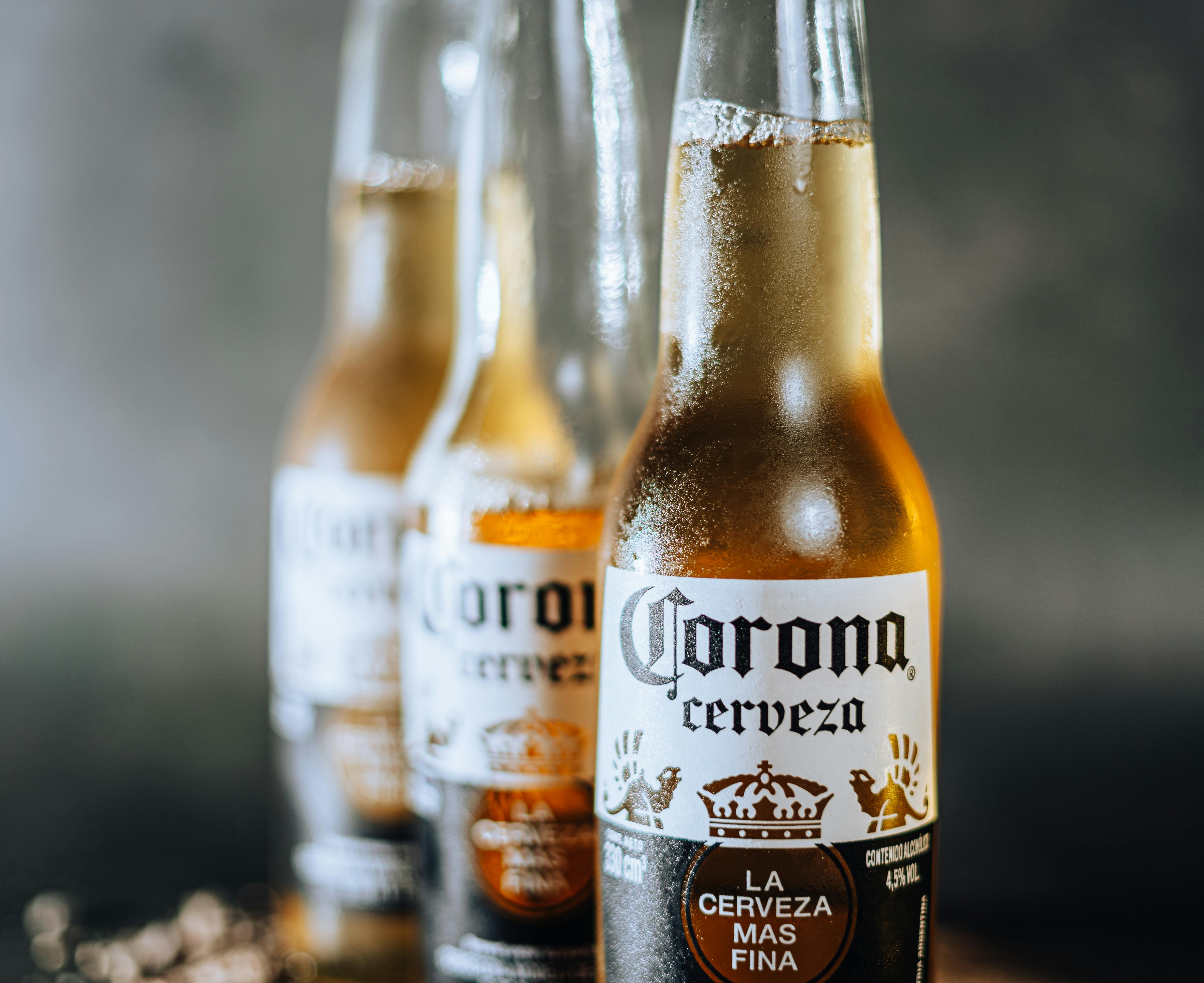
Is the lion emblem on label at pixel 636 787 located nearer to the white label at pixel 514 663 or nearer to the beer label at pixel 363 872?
the white label at pixel 514 663

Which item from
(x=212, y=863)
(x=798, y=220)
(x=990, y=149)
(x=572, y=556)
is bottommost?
(x=212, y=863)

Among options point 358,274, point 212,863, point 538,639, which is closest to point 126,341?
point 212,863

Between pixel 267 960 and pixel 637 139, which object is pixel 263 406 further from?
pixel 637 139

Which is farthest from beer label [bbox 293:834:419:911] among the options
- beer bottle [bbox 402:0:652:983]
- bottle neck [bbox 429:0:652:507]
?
bottle neck [bbox 429:0:652:507]

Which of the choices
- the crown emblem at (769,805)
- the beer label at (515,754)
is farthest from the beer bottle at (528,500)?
the crown emblem at (769,805)

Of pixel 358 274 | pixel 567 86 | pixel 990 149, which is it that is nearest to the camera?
pixel 567 86

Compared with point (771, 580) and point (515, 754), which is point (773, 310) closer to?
point (771, 580)

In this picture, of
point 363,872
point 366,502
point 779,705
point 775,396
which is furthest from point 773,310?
point 363,872
